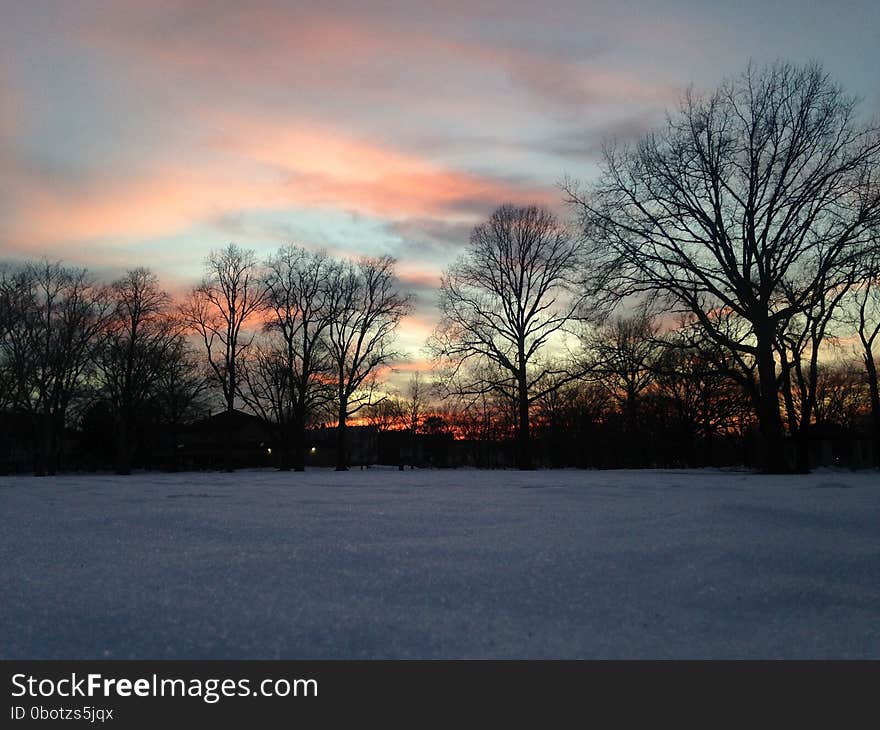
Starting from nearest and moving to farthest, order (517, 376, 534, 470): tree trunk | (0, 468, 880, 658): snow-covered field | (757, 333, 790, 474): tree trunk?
(0, 468, 880, 658): snow-covered field < (757, 333, 790, 474): tree trunk < (517, 376, 534, 470): tree trunk

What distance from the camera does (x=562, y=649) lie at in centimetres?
196

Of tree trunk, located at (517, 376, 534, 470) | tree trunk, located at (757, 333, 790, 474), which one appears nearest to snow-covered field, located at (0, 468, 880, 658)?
tree trunk, located at (757, 333, 790, 474)

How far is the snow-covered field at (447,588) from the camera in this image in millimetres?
2039

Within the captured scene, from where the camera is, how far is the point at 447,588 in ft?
8.75

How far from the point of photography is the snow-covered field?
2.04 metres

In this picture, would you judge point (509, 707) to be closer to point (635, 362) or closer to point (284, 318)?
point (635, 362)

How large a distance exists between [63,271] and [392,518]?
40.3 metres

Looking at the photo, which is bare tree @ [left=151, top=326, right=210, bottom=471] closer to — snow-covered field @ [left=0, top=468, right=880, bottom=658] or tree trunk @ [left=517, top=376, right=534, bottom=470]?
tree trunk @ [left=517, top=376, right=534, bottom=470]

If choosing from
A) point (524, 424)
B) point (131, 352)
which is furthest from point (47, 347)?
point (524, 424)

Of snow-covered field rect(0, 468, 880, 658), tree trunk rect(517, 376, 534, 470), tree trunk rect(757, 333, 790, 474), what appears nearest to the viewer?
snow-covered field rect(0, 468, 880, 658)

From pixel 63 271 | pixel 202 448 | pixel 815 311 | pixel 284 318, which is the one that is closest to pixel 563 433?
pixel 284 318

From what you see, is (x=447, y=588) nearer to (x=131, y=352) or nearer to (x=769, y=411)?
(x=769, y=411)

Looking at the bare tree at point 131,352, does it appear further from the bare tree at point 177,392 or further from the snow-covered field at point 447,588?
the snow-covered field at point 447,588

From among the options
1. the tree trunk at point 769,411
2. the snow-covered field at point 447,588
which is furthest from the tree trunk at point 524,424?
the snow-covered field at point 447,588
